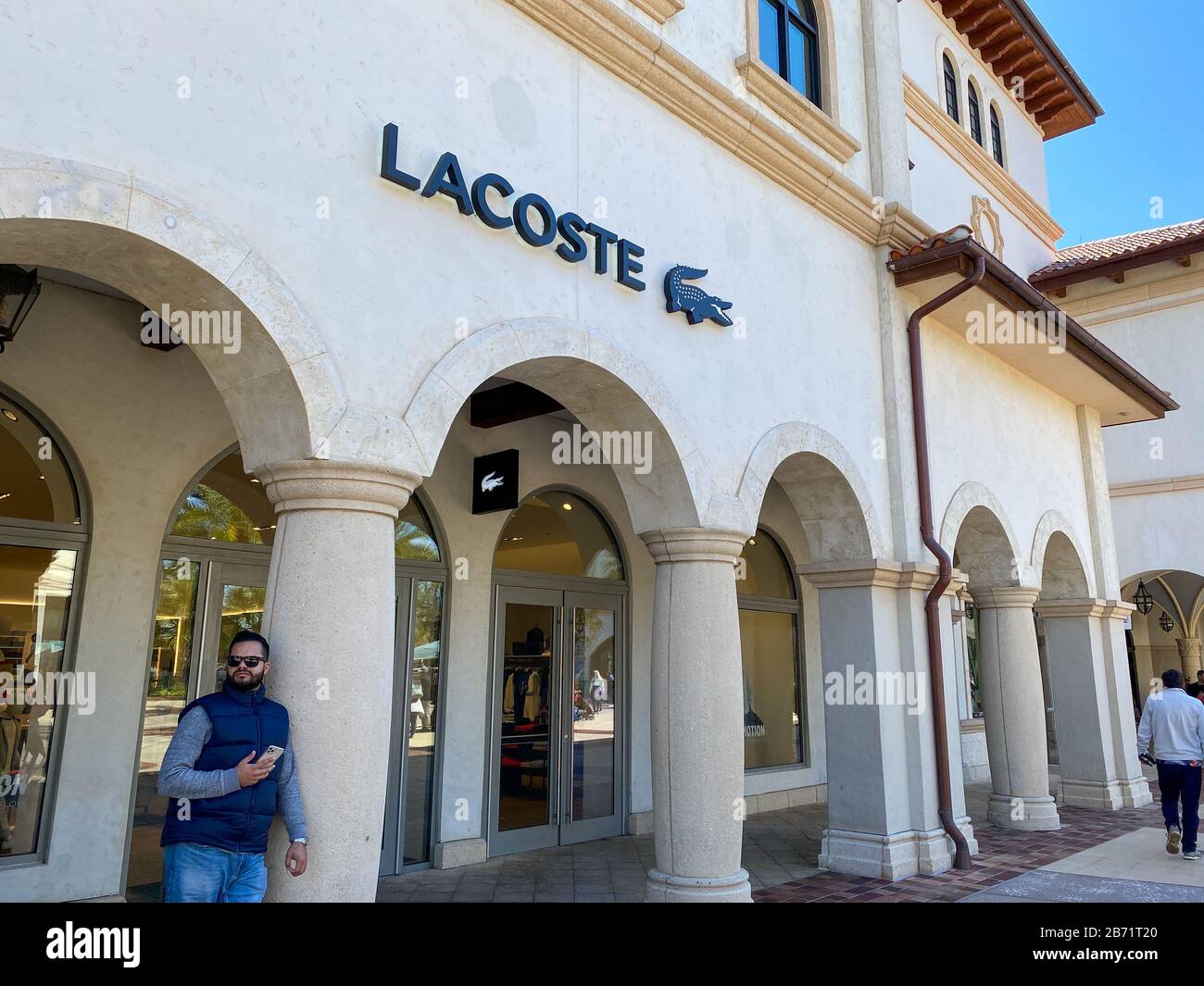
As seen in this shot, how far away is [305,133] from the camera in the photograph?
4.72 meters

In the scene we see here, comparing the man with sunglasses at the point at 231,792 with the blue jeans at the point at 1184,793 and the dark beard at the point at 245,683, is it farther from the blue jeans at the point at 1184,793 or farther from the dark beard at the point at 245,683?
the blue jeans at the point at 1184,793

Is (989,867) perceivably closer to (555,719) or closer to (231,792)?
(555,719)

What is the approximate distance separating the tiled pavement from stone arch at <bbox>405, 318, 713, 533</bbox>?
312 centimetres

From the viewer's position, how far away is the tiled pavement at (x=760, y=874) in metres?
7.22

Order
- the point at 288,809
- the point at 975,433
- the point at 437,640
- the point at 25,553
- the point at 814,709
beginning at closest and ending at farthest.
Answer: the point at 288,809 < the point at 25,553 < the point at 437,640 < the point at 975,433 < the point at 814,709

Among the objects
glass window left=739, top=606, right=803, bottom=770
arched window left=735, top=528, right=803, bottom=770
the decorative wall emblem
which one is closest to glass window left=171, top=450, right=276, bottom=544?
arched window left=735, top=528, right=803, bottom=770

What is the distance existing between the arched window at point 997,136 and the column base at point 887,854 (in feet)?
34.3

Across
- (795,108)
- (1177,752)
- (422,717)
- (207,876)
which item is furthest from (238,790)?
(1177,752)

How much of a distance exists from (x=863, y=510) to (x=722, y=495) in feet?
6.98

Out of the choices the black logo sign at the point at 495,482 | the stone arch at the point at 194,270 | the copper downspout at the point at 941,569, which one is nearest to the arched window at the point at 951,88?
the copper downspout at the point at 941,569

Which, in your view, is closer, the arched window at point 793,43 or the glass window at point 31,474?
the glass window at point 31,474

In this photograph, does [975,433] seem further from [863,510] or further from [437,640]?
[437,640]

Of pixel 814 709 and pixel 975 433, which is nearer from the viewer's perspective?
pixel 975 433
